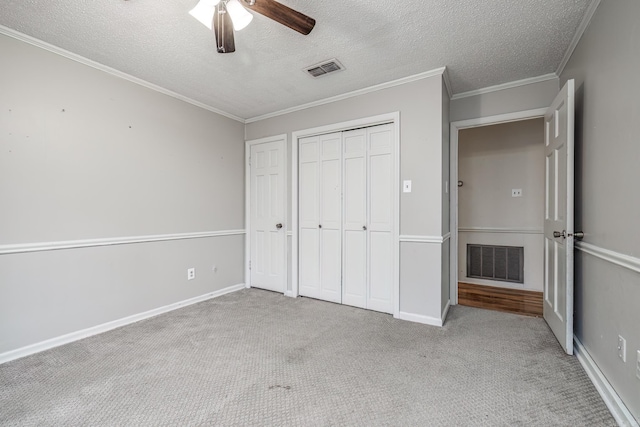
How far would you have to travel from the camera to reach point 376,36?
2.12 meters

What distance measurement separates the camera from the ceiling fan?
1443 mm

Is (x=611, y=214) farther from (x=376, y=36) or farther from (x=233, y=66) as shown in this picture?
(x=233, y=66)

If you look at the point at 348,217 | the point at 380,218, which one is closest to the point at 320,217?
the point at 348,217

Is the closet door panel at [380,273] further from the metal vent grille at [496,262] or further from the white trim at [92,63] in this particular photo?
the white trim at [92,63]

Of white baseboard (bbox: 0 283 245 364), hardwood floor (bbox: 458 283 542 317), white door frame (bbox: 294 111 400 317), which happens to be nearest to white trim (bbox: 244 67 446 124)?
white door frame (bbox: 294 111 400 317)

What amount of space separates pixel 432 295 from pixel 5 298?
10.7ft

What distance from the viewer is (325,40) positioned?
7.10ft

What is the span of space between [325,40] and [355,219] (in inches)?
66.8

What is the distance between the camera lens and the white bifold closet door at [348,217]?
9.81ft

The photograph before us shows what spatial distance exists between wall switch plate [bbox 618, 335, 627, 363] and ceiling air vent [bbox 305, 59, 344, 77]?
101 inches

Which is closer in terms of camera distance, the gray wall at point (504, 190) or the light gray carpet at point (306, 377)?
the light gray carpet at point (306, 377)

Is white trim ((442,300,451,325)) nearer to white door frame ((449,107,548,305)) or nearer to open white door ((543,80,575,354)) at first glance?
white door frame ((449,107,548,305))

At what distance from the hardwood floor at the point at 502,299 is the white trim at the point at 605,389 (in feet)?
3.25

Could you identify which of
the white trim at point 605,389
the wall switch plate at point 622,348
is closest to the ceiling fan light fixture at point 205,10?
the wall switch plate at point 622,348
